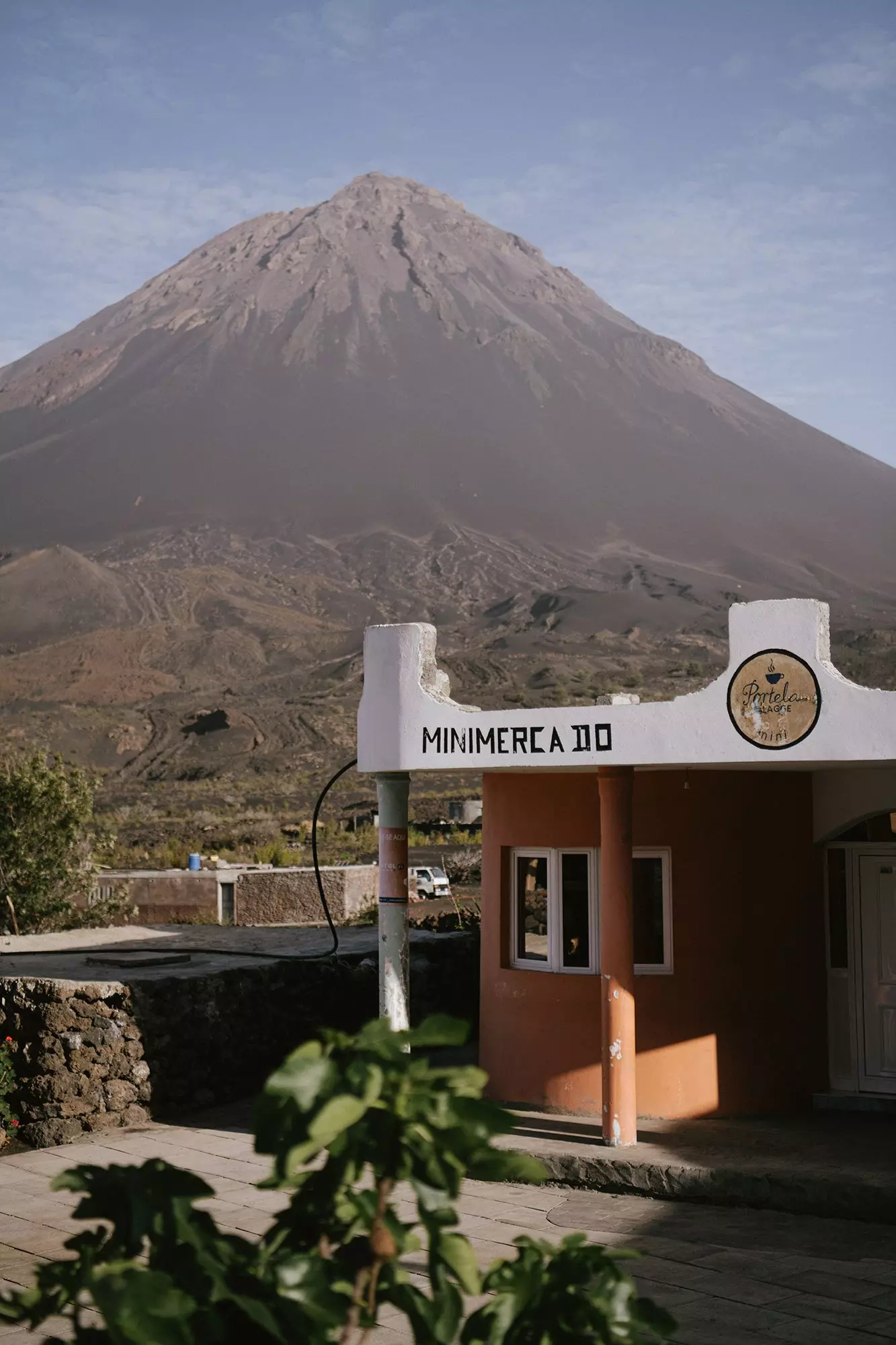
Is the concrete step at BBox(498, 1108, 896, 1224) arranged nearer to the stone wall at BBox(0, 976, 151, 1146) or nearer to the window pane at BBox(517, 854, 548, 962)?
the window pane at BBox(517, 854, 548, 962)

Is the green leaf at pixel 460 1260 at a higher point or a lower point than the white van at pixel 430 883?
higher

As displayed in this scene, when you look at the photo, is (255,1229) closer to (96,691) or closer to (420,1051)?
(420,1051)

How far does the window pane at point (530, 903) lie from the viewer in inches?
457

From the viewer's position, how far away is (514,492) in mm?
180625

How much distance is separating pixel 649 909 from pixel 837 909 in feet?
5.03

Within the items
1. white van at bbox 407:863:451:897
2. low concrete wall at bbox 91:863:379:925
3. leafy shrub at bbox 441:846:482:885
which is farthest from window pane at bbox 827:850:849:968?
white van at bbox 407:863:451:897

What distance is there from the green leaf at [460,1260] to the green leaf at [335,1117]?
0.31 m

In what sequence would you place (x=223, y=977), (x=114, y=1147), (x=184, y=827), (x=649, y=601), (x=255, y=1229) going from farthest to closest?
(x=649, y=601), (x=184, y=827), (x=223, y=977), (x=114, y=1147), (x=255, y=1229)

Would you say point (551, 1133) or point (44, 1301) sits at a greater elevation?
point (44, 1301)

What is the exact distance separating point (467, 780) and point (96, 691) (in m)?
47.4

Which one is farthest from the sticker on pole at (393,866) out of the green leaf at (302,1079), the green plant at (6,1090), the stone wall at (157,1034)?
the green leaf at (302,1079)

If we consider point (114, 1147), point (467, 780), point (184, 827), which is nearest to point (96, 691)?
point (467, 780)

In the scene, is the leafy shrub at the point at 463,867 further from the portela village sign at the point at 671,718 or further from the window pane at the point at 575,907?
the portela village sign at the point at 671,718

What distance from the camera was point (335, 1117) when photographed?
2135 mm
